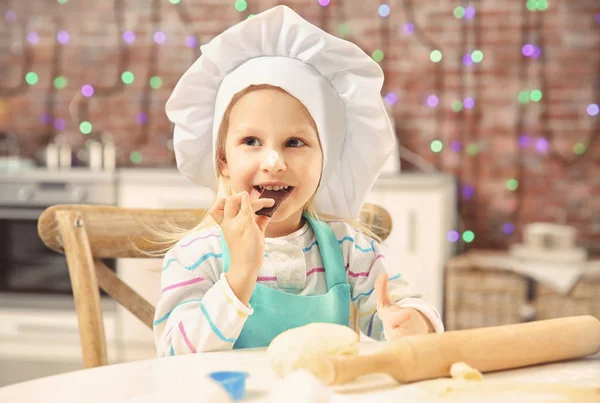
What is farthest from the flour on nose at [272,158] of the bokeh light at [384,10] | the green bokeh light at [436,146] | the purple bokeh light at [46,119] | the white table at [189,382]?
the purple bokeh light at [46,119]

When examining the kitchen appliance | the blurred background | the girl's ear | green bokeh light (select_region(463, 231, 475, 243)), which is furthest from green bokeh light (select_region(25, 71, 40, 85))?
the girl's ear

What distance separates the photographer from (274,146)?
2.93 ft

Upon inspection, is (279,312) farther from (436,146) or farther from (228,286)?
(436,146)

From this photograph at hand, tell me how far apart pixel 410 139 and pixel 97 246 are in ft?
7.65

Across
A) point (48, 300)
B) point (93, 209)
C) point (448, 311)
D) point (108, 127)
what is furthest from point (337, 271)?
point (108, 127)

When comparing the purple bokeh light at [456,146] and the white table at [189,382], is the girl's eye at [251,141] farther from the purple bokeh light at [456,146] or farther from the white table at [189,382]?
the purple bokeh light at [456,146]

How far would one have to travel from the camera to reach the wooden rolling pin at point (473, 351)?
1.90ft

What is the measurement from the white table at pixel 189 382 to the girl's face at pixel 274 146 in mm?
269

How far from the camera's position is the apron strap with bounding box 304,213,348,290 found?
97 centimetres

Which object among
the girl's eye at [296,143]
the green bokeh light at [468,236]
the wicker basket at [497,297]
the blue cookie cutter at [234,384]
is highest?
the girl's eye at [296,143]

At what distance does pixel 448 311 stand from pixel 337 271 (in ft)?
5.75

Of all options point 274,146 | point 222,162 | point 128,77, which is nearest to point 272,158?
point 274,146

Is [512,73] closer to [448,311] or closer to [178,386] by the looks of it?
[448,311]

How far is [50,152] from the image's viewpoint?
3156 mm
